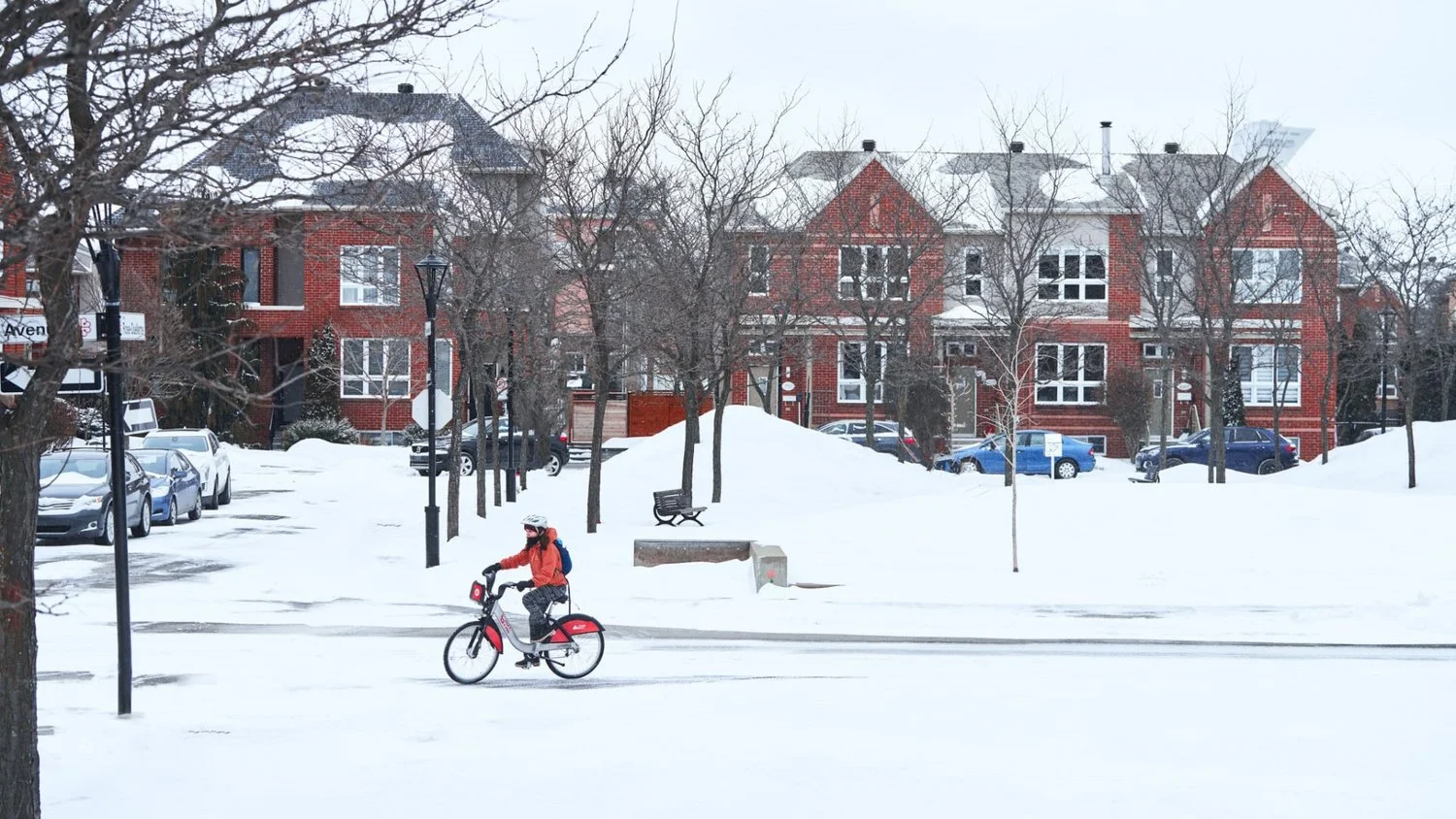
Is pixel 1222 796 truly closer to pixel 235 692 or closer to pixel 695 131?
pixel 235 692

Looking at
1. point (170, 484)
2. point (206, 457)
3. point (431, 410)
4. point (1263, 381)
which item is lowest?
point (170, 484)

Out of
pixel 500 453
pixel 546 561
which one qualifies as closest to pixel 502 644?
pixel 546 561

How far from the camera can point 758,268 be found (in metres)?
30.6

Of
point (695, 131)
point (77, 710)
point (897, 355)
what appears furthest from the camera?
point (897, 355)

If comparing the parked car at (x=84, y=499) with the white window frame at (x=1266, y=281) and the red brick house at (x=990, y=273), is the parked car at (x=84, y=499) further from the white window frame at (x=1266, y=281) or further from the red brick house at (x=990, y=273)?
the white window frame at (x=1266, y=281)

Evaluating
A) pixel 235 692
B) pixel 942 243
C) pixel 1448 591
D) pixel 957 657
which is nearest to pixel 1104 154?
pixel 942 243

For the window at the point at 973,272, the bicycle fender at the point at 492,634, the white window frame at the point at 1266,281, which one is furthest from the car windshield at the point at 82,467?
the window at the point at 973,272

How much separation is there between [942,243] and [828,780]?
3243 centimetres

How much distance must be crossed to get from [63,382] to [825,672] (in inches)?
262

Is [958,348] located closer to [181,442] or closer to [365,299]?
[365,299]

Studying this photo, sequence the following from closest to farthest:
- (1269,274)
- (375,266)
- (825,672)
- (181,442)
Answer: (825,672)
(375,266)
(181,442)
(1269,274)

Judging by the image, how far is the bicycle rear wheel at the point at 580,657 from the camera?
1179cm

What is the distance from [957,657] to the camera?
13.3m

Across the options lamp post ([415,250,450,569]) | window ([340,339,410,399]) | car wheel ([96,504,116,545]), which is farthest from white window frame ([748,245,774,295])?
window ([340,339,410,399])
